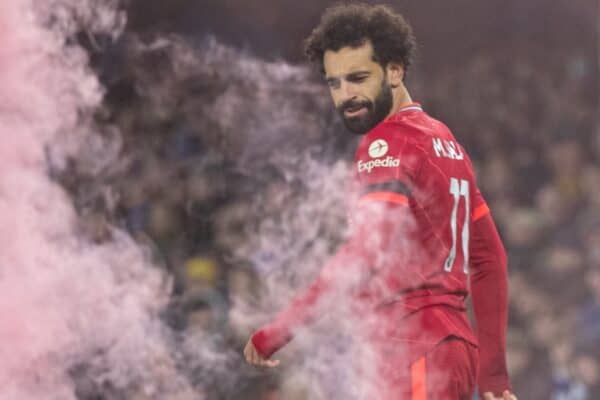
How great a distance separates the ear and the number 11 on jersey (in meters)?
0.34

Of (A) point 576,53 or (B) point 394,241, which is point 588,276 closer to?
(A) point 576,53

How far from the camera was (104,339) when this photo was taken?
11.2ft

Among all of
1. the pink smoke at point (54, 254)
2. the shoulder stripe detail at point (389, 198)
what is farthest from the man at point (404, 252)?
the pink smoke at point (54, 254)

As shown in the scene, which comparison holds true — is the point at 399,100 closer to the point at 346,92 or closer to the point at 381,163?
the point at 346,92

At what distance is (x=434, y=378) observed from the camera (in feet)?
8.11

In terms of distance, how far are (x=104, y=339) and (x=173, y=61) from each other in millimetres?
1102

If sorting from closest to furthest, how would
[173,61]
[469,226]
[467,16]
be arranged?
[469,226]
[173,61]
[467,16]

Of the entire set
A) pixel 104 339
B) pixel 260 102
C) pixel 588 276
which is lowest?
pixel 588 276

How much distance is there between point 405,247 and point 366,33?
2.06 feet

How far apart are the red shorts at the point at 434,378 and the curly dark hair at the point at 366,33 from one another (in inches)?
32.1

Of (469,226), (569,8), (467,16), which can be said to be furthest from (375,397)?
(569,8)

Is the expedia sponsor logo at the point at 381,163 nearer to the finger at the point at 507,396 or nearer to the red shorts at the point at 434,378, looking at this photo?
the red shorts at the point at 434,378

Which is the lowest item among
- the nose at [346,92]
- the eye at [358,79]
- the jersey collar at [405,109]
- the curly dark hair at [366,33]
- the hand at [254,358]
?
the hand at [254,358]

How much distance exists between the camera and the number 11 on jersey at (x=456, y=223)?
2598 millimetres
